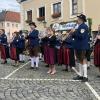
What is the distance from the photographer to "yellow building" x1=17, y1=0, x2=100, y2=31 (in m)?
27.8

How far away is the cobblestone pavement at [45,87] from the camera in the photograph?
8.53 m

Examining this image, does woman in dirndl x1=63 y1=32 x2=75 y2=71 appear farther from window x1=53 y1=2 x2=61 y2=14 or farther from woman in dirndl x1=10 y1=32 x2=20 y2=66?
window x1=53 y1=2 x2=61 y2=14

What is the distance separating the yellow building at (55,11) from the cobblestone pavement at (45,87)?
15813mm

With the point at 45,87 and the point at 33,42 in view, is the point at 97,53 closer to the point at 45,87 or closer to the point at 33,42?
the point at 33,42

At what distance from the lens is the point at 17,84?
10.3 meters

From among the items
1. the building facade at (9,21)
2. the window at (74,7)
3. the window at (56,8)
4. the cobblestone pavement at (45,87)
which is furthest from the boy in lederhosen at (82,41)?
the building facade at (9,21)

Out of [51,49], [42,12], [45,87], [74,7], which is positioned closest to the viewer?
[45,87]

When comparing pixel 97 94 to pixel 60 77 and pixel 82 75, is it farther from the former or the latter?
pixel 60 77

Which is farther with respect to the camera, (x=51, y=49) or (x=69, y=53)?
(x=69, y=53)

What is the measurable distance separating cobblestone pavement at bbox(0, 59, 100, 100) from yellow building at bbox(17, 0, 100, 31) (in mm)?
15813

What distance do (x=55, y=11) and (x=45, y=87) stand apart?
23.1 m

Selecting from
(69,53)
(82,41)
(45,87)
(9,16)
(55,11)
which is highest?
(9,16)

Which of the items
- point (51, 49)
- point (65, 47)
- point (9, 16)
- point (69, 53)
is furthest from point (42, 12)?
point (9, 16)

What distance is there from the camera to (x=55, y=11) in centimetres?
3250
